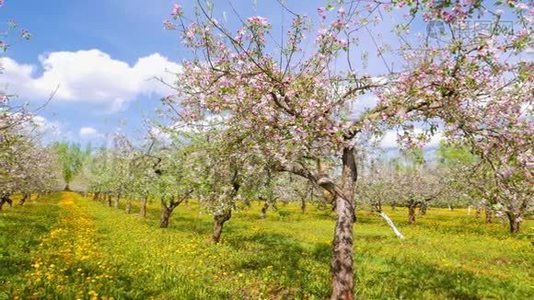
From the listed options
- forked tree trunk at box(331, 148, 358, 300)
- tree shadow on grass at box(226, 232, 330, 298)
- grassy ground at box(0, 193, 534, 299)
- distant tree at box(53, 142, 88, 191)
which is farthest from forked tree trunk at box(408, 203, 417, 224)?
distant tree at box(53, 142, 88, 191)

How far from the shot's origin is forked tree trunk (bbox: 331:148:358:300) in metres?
12.0

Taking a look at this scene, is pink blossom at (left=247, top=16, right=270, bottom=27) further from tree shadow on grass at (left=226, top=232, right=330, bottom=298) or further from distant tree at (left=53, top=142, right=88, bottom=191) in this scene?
distant tree at (left=53, top=142, right=88, bottom=191)

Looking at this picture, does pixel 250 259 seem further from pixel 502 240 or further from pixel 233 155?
pixel 502 240

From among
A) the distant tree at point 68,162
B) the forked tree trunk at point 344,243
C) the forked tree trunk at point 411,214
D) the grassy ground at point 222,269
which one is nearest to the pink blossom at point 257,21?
the forked tree trunk at point 344,243

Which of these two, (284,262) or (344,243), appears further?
(284,262)

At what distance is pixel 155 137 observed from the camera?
48.5 meters

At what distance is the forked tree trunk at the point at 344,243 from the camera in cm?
1202

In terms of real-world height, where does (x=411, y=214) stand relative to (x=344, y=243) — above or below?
above

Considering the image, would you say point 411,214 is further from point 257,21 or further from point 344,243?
point 257,21

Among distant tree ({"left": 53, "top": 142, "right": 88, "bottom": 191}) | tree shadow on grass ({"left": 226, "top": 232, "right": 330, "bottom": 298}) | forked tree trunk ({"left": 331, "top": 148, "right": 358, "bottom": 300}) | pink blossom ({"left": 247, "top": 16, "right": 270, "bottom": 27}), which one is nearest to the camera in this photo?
pink blossom ({"left": 247, "top": 16, "right": 270, "bottom": 27})

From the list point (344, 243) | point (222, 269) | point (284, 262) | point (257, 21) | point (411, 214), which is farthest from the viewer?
point (411, 214)

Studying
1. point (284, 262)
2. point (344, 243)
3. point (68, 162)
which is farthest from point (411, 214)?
point (68, 162)

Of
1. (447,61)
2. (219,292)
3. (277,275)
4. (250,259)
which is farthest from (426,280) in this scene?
(447,61)

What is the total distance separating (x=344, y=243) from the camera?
40.2 feet
